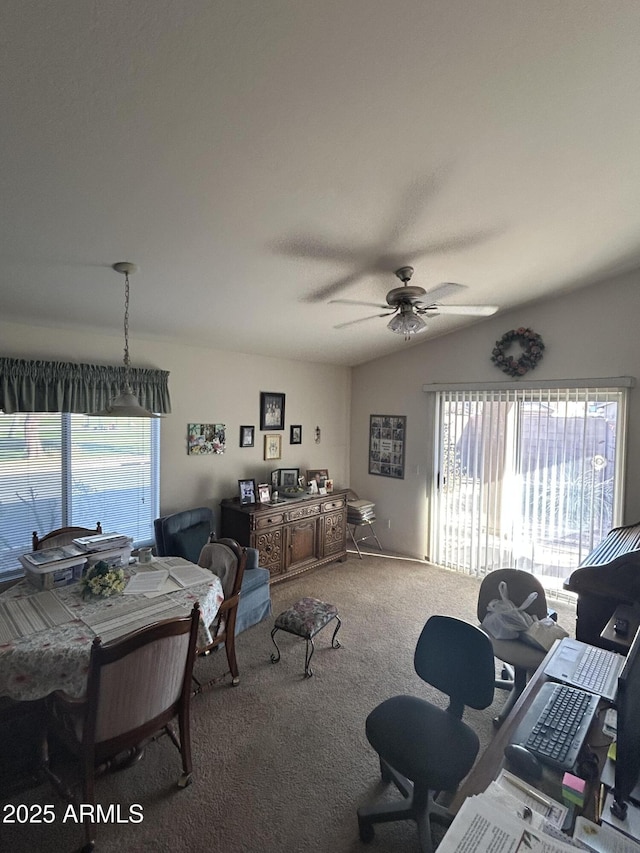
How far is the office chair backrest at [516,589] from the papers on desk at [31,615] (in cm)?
243

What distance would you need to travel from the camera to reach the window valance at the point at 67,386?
2902 mm

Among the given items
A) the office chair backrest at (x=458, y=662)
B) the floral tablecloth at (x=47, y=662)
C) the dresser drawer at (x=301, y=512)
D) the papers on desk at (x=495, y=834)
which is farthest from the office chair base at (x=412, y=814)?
the dresser drawer at (x=301, y=512)

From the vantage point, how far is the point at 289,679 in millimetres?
2801

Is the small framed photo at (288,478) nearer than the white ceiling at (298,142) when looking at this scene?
No

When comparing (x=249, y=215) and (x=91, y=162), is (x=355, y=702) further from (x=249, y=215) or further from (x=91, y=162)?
(x=91, y=162)

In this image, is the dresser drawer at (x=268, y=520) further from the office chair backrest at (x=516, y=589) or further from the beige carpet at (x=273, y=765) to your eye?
the office chair backrest at (x=516, y=589)

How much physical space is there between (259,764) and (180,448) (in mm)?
2659

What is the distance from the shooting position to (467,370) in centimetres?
456

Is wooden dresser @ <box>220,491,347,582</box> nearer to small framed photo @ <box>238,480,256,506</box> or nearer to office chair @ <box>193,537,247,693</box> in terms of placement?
small framed photo @ <box>238,480,256,506</box>

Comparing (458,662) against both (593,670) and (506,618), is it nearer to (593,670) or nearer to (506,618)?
(593,670)

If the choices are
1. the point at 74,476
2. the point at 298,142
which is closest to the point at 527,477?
the point at 298,142

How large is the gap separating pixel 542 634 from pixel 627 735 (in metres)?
1.35

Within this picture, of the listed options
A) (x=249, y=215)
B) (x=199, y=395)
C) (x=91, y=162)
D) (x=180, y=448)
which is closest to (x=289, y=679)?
(x=180, y=448)

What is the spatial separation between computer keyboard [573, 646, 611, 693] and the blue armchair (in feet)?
7.66
